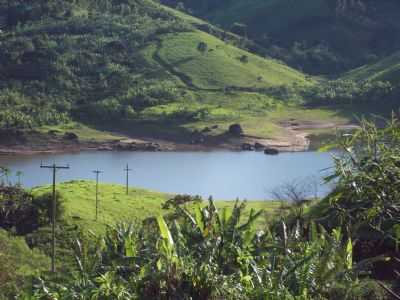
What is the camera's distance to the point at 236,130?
129250 millimetres

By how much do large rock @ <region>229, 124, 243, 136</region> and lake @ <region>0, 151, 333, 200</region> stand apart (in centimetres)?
719

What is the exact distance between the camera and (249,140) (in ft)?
418

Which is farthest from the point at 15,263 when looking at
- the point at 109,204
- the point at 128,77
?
the point at 128,77

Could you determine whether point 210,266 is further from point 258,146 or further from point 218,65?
point 218,65

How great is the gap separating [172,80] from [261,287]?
151 meters

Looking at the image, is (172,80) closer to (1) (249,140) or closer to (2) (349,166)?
(1) (249,140)

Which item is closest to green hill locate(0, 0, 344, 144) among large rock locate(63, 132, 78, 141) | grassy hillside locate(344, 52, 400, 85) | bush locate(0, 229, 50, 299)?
large rock locate(63, 132, 78, 141)

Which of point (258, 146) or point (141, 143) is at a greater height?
point (141, 143)

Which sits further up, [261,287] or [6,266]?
[261,287]

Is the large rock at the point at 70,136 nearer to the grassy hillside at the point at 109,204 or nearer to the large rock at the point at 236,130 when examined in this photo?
the large rock at the point at 236,130

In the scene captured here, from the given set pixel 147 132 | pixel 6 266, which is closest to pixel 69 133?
pixel 147 132

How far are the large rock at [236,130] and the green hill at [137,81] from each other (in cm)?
219

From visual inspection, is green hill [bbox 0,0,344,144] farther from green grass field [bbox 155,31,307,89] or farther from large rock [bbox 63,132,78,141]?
large rock [bbox 63,132,78,141]

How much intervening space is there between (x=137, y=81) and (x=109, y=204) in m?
102
